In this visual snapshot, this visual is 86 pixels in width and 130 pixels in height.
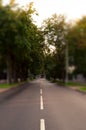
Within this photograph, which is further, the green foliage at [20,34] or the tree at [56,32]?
the tree at [56,32]

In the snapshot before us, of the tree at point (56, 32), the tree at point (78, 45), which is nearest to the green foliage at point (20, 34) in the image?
the tree at point (56, 32)

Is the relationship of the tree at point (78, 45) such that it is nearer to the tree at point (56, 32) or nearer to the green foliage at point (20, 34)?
the tree at point (56, 32)

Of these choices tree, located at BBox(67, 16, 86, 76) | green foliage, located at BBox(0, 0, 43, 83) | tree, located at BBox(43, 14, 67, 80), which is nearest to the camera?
green foliage, located at BBox(0, 0, 43, 83)

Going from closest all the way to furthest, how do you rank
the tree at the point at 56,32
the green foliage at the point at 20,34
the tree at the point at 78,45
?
1. the green foliage at the point at 20,34
2. the tree at the point at 56,32
3. the tree at the point at 78,45

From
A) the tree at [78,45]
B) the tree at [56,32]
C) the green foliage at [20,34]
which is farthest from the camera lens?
the tree at [78,45]

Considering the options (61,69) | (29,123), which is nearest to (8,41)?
(61,69)

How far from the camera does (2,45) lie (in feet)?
152

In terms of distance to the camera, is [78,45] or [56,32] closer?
[56,32]

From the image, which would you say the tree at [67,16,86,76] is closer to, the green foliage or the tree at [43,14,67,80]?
the tree at [43,14,67,80]

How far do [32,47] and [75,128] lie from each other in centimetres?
3567

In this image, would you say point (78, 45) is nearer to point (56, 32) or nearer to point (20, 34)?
point (56, 32)

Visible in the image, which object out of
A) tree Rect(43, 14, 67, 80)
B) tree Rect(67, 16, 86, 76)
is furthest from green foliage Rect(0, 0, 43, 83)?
tree Rect(67, 16, 86, 76)

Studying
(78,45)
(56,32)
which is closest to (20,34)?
(56,32)

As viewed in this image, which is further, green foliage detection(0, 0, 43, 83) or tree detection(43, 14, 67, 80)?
tree detection(43, 14, 67, 80)
